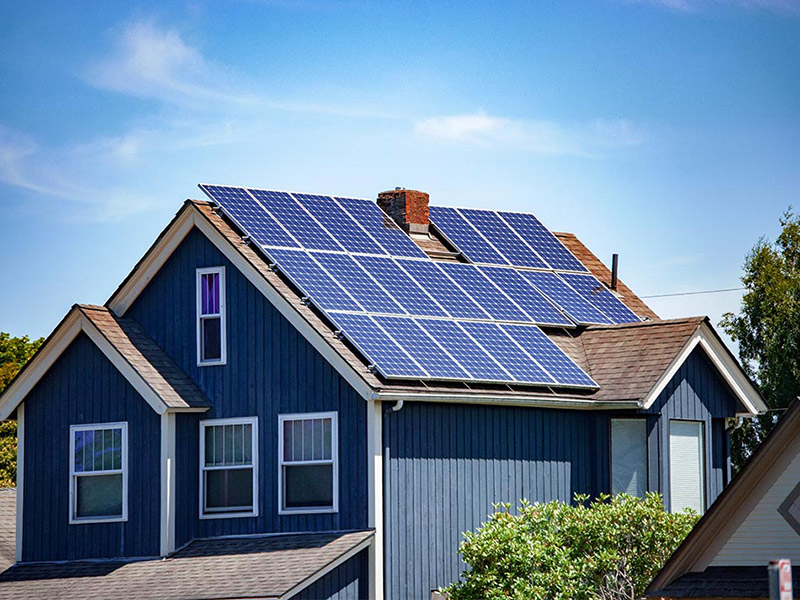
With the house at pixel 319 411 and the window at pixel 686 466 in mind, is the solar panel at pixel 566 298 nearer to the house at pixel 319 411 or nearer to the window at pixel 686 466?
the house at pixel 319 411

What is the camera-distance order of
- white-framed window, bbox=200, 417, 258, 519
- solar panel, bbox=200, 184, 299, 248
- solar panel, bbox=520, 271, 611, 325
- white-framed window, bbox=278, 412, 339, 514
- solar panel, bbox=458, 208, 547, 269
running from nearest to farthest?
white-framed window, bbox=278, 412, 339, 514, white-framed window, bbox=200, 417, 258, 519, solar panel, bbox=200, 184, 299, 248, solar panel, bbox=520, 271, 611, 325, solar panel, bbox=458, 208, 547, 269

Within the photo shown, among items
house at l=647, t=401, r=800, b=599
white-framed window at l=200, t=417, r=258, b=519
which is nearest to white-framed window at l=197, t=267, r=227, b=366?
white-framed window at l=200, t=417, r=258, b=519

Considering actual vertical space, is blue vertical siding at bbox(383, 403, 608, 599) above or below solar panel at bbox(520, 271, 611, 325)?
below

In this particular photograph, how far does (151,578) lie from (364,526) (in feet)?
13.4

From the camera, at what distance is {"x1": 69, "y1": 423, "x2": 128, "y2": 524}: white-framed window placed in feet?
97.6

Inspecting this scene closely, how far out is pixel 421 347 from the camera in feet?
93.5

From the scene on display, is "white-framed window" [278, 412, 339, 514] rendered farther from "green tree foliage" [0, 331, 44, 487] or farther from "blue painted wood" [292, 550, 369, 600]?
"green tree foliage" [0, 331, 44, 487]

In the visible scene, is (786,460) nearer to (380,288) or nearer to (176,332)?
(380,288)

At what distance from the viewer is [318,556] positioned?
26.5 m

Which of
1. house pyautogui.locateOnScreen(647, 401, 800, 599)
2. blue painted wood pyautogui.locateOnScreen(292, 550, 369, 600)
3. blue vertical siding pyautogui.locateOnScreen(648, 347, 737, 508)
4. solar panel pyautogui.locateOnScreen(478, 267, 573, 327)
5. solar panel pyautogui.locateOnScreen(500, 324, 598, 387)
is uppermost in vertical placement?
solar panel pyautogui.locateOnScreen(478, 267, 573, 327)

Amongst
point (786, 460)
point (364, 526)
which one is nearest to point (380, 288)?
point (364, 526)

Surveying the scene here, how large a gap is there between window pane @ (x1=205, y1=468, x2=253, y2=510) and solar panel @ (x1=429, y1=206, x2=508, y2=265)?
7.36 metres

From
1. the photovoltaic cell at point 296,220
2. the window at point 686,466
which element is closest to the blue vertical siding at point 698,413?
the window at point 686,466

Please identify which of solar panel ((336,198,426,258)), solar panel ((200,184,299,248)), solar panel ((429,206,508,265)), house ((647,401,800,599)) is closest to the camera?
house ((647,401,800,599))
